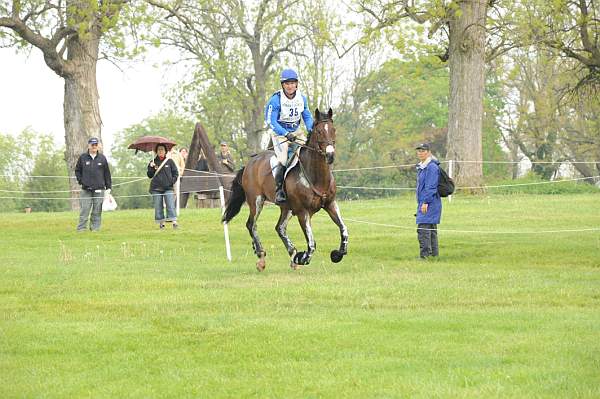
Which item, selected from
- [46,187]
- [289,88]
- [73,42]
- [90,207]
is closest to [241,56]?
[46,187]

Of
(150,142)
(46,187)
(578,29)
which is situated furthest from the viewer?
(46,187)

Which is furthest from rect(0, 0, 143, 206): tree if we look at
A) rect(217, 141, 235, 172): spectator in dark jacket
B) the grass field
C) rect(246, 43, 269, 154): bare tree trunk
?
rect(246, 43, 269, 154): bare tree trunk

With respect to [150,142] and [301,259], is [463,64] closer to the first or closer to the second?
[150,142]

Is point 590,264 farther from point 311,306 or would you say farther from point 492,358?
point 492,358

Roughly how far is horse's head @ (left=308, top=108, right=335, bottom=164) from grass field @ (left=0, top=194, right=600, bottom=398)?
5.81ft

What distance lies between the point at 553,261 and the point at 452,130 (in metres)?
17.7

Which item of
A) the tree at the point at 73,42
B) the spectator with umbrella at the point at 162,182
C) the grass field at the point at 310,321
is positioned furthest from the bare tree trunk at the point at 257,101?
the grass field at the point at 310,321

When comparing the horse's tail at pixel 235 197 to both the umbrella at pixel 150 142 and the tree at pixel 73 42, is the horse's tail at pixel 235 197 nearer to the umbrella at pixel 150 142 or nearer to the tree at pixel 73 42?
the umbrella at pixel 150 142

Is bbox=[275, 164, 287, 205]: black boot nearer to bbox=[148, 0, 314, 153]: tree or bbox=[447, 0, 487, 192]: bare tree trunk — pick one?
bbox=[447, 0, 487, 192]: bare tree trunk

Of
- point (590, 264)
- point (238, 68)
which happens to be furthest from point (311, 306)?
point (238, 68)

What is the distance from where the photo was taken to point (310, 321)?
34.7ft

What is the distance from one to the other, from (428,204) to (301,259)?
3435 millimetres

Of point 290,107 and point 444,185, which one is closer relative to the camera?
point 290,107

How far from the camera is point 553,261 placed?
1720 centimetres
